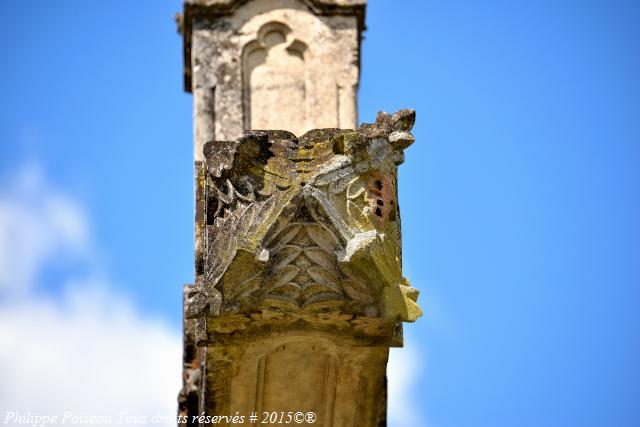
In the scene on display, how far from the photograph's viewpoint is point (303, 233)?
9344 mm

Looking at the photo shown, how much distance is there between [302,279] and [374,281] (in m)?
0.40

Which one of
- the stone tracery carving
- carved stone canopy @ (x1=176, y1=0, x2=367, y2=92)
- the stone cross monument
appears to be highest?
carved stone canopy @ (x1=176, y1=0, x2=367, y2=92)

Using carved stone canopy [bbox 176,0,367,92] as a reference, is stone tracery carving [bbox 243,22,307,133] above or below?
below

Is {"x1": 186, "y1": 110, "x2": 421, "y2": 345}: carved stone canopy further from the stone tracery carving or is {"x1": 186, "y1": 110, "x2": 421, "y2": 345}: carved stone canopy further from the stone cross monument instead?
the stone tracery carving

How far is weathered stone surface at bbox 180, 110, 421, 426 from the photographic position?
9273 mm

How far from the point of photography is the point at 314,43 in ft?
39.6

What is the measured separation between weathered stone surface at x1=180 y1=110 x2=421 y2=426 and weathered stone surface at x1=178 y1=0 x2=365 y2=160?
6.73 feet

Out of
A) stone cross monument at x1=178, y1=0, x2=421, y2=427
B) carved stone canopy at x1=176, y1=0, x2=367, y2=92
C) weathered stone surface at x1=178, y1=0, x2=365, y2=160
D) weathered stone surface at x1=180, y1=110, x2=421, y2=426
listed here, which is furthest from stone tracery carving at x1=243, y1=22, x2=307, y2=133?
weathered stone surface at x1=180, y1=110, x2=421, y2=426

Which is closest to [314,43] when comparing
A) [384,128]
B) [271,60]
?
[271,60]

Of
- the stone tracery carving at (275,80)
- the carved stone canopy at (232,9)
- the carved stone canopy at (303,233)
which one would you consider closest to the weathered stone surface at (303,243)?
the carved stone canopy at (303,233)

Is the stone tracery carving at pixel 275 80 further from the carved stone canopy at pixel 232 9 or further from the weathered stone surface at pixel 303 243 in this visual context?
the weathered stone surface at pixel 303 243

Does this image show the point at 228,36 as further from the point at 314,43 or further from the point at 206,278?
the point at 206,278

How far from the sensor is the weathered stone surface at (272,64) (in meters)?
11.8

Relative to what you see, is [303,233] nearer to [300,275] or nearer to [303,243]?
[303,243]
